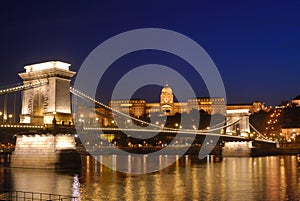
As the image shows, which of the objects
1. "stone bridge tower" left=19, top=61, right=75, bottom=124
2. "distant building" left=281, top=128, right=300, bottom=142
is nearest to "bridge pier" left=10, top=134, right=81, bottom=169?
"stone bridge tower" left=19, top=61, right=75, bottom=124

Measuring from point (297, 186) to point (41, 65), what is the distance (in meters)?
29.8

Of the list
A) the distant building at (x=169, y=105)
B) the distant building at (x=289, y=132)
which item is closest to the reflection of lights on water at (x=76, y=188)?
the distant building at (x=289, y=132)

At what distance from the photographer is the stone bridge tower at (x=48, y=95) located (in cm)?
4981

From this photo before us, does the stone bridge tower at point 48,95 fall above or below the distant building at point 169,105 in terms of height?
below

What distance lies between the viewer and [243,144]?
8719 cm

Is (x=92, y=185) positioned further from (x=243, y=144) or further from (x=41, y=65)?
(x=243, y=144)

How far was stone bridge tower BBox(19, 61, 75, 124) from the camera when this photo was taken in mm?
49812

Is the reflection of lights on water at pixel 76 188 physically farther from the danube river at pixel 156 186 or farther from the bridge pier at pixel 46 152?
the bridge pier at pixel 46 152

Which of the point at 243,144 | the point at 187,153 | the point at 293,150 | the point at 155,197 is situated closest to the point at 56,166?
the point at 155,197

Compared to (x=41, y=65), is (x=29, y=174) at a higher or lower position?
lower

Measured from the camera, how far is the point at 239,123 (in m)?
96.2

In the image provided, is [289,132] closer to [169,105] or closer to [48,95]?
[169,105]

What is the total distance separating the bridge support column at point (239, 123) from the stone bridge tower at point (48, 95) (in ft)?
159

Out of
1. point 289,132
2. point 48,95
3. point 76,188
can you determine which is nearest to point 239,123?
point 289,132
